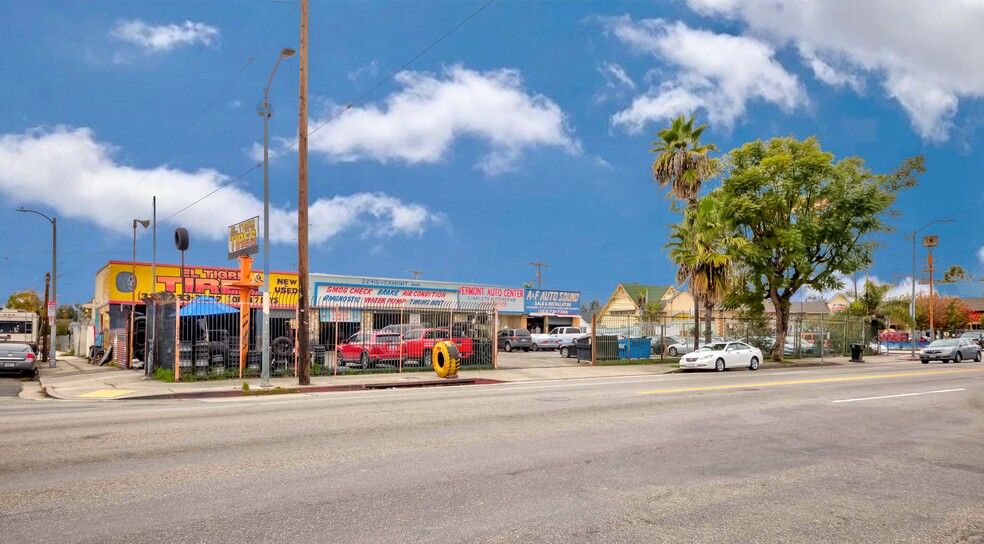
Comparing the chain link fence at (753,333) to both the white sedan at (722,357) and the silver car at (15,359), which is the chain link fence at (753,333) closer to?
the white sedan at (722,357)

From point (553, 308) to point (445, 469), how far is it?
51462mm

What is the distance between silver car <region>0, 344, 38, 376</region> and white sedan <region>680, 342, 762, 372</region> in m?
24.9

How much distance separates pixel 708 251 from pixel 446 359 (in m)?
15.8

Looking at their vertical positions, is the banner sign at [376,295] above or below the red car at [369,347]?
above

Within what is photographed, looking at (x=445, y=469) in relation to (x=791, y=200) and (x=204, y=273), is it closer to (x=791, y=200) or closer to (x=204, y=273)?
(x=791, y=200)

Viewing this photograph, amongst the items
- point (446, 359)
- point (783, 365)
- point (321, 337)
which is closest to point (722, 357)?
point (783, 365)

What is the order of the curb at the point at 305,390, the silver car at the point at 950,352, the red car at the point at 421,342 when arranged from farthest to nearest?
the silver car at the point at 950,352 → the red car at the point at 421,342 → the curb at the point at 305,390

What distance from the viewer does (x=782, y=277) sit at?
34.2 metres

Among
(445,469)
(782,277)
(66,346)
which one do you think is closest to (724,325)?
(782,277)

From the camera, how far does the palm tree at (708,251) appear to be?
105 ft

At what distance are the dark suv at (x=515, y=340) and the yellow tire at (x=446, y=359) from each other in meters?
21.2

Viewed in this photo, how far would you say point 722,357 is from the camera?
1109 inches

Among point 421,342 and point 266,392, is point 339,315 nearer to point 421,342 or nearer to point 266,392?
point 421,342

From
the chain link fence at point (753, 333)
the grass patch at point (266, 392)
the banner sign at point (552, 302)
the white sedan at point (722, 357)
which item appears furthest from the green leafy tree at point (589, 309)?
the grass patch at point (266, 392)
